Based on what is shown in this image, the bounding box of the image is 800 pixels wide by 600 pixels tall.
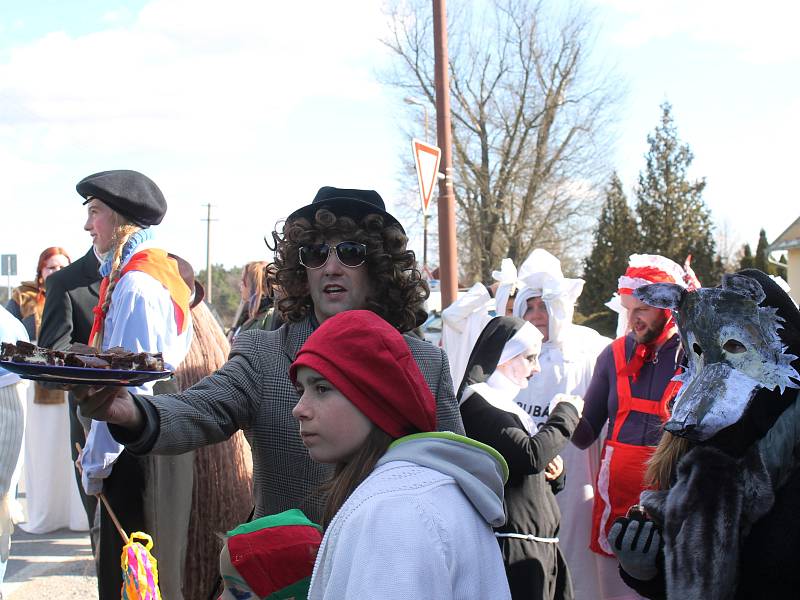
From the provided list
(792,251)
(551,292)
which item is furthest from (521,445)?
(792,251)

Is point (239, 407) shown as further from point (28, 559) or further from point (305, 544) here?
point (28, 559)

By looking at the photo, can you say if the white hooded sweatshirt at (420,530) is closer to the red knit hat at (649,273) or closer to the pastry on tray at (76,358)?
the pastry on tray at (76,358)

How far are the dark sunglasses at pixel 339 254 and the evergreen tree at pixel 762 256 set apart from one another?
3004 cm

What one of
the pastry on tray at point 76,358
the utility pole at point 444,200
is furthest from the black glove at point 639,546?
the utility pole at point 444,200

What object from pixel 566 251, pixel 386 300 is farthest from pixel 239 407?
pixel 566 251

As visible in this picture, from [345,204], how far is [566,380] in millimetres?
2738

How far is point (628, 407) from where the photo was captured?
4500mm

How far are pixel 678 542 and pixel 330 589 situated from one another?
104 cm

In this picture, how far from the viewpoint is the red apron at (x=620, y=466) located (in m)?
4.35

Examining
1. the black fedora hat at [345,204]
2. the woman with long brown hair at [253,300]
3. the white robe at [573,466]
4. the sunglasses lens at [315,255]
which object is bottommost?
the white robe at [573,466]

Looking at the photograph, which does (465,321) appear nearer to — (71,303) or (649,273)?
(649,273)

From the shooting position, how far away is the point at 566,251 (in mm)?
36188

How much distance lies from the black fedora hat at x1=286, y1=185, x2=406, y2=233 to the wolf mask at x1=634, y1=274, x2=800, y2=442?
1.16 meters

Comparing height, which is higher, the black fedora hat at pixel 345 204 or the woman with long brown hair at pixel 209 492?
the black fedora hat at pixel 345 204
